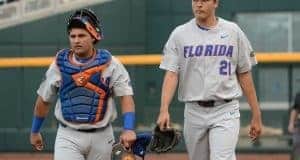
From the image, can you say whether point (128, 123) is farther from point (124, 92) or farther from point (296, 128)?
point (296, 128)

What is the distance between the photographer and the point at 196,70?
6492 mm

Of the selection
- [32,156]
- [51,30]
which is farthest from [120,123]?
[51,30]

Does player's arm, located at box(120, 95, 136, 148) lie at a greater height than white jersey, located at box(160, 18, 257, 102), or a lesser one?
lesser

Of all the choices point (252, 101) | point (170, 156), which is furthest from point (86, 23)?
point (170, 156)

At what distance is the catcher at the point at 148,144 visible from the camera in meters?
6.22

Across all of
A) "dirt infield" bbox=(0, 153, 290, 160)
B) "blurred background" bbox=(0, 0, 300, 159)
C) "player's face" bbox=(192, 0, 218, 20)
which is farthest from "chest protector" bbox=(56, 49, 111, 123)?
"blurred background" bbox=(0, 0, 300, 159)

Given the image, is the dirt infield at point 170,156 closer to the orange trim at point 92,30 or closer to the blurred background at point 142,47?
the blurred background at point 142,47

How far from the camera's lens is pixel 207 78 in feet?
21.2

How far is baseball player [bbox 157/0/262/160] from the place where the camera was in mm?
6422

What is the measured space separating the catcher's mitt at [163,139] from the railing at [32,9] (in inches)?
459

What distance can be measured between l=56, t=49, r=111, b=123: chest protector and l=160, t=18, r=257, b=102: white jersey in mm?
623

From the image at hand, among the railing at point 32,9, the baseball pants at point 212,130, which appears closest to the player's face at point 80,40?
the baseball pants at point 212,130

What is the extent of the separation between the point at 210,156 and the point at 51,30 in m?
11.7

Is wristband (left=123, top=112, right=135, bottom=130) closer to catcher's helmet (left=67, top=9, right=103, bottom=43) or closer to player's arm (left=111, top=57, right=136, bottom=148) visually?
player's arm (left=111, top=57, right=136, bottom=148)
